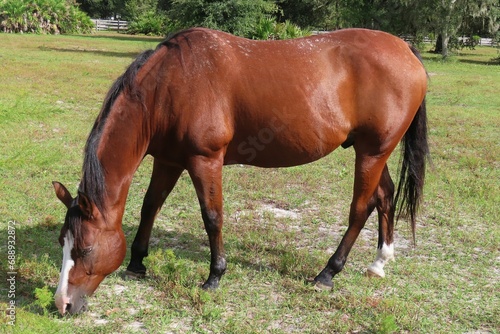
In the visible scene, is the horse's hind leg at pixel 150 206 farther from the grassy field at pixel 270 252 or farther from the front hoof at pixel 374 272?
the front hoof at pixel 374 272

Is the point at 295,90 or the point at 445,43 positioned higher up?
the point at 445,43

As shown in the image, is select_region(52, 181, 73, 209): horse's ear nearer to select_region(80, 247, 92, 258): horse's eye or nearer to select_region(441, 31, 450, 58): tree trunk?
select_region(80, 247, 92, 258): horse's eye

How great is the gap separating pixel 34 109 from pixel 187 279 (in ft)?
17.6

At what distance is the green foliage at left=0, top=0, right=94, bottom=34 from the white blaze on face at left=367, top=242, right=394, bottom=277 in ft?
98.2

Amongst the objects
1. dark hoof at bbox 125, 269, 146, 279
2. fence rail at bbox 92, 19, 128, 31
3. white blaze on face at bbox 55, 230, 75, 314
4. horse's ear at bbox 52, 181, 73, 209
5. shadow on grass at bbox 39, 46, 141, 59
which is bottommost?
dark hoof at bbox 125, 269, 146, 279

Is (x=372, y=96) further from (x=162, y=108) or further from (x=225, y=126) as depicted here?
(x=162, y=108)

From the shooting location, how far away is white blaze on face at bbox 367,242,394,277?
4168 mm

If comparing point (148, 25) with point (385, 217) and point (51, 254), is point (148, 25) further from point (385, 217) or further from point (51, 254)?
point (385, 217)

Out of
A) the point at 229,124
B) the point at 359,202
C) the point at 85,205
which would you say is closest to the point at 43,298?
the point at 85,205

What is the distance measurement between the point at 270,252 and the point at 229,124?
1.38m

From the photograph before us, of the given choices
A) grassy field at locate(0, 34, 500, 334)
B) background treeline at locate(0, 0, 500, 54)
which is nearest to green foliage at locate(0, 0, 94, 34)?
background treeline at locate(0, 0, 500, 54)

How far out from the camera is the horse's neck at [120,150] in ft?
10.9

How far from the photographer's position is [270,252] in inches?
180

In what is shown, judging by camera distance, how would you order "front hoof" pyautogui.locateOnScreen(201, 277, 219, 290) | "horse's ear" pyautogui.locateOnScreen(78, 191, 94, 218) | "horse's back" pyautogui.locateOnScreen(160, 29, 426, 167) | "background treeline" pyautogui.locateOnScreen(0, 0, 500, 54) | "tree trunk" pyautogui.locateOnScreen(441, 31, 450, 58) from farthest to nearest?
"tree trunk" pyautogui.locateOnScreen(441, 31, 450, 58) < "background treeline" pyautogui.locateOnScreen(0, 0, 500, 54) < "front hoof" pyautogui.locateOnScreen(201, 277, 219, 290) < "horse's back" pyautogui.locateOnScreen(160, 29, 426, 167) < "horse's ear" pyautogui.locateOnScreen(78, 191, 94, 218)
